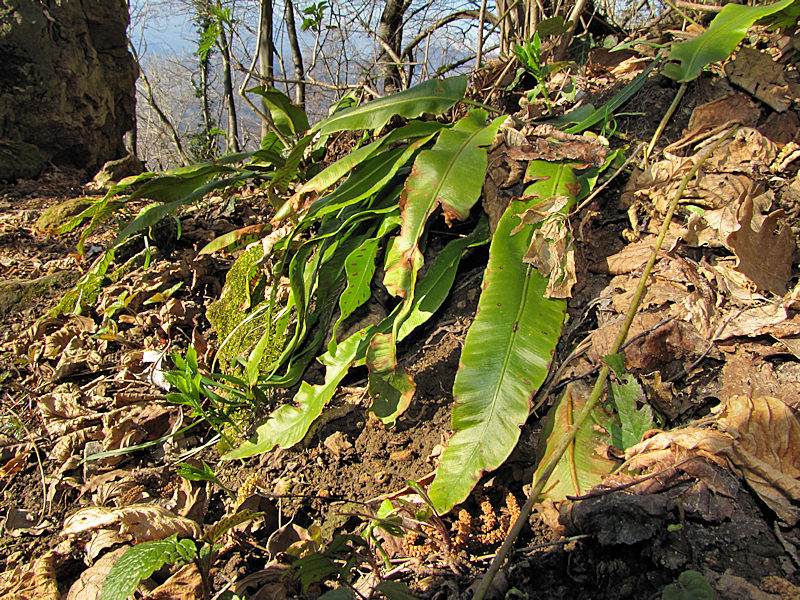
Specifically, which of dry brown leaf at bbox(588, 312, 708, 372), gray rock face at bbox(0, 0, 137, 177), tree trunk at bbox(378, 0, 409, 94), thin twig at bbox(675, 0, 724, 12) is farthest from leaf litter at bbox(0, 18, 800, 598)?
gray rock face at bbox(0, 0, 137, 177)

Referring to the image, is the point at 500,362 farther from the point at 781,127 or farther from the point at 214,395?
the point at 781,127

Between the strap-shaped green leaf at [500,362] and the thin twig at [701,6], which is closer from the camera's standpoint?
the strap-shaped green leaf at [500,362]

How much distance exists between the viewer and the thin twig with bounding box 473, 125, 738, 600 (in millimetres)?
875

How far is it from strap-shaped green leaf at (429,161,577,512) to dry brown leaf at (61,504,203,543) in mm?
676

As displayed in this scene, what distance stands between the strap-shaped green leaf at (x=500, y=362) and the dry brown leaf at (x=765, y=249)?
422 millimetres

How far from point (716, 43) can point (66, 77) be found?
4673mm

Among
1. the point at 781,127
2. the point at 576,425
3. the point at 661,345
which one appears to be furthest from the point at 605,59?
the point at 576,425

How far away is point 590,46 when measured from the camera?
261cm

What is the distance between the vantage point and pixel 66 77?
4.16 m

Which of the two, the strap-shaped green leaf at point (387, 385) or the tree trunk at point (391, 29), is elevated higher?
the tree trunk at point (391, 29)

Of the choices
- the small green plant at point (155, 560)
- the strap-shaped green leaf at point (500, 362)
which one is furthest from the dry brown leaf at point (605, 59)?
the small green plant at point (155, 560)

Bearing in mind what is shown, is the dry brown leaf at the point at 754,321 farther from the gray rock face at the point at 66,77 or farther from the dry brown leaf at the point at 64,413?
the gray rock face at the point at 66,77

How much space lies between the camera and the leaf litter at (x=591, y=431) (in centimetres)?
90

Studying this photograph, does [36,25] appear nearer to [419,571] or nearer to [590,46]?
[590,46]
